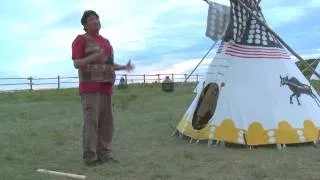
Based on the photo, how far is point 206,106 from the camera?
9.53 m

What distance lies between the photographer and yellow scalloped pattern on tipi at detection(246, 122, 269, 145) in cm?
871

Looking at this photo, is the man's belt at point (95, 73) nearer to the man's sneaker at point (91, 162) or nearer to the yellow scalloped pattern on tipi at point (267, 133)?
the man's sneaker at point (91, 162)

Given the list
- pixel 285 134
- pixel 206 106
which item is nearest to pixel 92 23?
pixel 206 106

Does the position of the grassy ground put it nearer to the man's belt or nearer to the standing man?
the standing man

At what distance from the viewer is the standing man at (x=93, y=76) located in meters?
7.12

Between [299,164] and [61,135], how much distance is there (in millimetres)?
4636

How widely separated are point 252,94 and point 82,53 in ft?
10.1

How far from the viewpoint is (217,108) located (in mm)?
9195

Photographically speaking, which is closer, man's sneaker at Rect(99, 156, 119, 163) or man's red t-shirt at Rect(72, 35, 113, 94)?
man's red t-shirt at Rect(72, 35, 113, 94)

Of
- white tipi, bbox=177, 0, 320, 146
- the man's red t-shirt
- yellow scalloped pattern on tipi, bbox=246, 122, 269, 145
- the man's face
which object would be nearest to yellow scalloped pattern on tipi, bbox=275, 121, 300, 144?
white tipi, bbox=177, 0, 320, 146

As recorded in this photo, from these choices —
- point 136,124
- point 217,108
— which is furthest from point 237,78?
point 136,124

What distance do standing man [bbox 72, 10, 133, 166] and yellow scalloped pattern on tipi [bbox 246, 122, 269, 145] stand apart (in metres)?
2.32

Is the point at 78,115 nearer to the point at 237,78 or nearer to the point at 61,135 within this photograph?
the point at 61,135

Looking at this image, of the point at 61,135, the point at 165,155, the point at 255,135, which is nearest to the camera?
the point at 165,155
